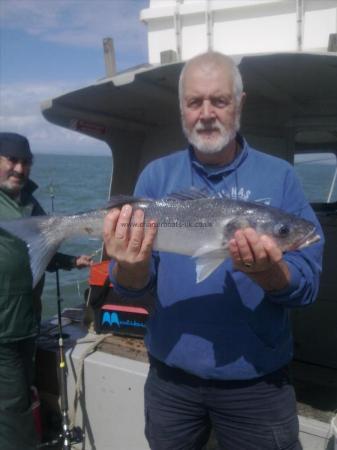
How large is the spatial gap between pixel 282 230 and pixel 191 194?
62 centimetres

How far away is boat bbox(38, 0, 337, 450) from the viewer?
4461 millimetres

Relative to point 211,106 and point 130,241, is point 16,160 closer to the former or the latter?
point 130,241

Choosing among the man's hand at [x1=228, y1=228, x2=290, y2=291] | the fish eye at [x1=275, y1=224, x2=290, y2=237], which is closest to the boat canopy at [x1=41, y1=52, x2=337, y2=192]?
the fish eye at [x1=275, y1=224, x2=290, y2=237]

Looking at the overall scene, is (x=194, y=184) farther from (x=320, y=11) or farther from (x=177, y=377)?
(x=320, y=11)

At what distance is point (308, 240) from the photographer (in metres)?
2.76

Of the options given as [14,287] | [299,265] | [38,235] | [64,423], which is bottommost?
[64,423]

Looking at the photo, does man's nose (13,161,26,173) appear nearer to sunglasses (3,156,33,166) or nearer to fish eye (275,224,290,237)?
sunglasses (3,156,33,166)

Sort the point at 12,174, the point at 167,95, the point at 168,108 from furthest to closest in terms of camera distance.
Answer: the point at 168,108, the point at 167,95, the point at 12,174

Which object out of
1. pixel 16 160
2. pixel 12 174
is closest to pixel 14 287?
pixel 12 174

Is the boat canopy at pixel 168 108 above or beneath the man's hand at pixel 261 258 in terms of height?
above

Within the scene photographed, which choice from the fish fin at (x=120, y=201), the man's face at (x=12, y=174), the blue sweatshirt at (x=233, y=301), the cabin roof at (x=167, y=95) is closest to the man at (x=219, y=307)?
the blue sweatshirt at (x=233, y=301)

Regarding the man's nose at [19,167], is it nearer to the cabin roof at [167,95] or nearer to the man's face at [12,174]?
the man's face at [12,174]

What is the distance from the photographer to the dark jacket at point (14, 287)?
15.2 feet

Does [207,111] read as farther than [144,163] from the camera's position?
No
